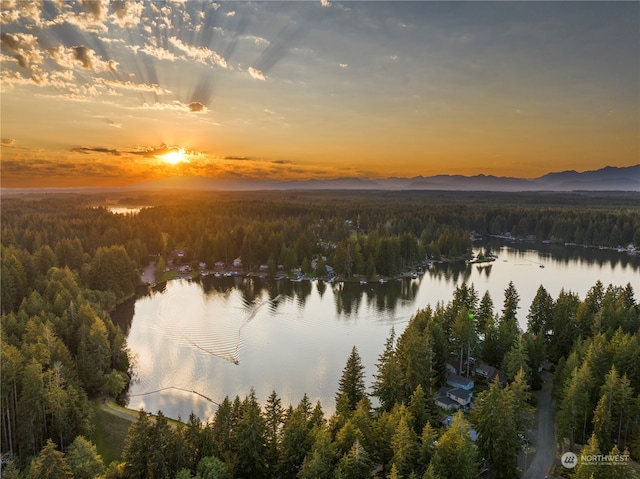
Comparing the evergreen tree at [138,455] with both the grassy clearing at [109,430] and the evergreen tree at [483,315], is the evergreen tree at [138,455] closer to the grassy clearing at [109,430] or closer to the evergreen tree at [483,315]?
the grassy clearing at [109,430]

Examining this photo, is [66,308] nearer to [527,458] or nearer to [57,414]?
[57,414]

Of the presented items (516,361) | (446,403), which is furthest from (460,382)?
(516,361)

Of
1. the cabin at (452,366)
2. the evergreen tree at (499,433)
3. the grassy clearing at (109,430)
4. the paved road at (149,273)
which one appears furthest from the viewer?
the paved road at (149,273)

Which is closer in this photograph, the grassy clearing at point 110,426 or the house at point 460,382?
the grassy clearing at point 110,426

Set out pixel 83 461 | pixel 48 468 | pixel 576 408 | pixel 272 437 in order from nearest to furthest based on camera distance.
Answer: pixel 48 468 → pixel 272 437 → pixel 83 461 → pixel 576 408

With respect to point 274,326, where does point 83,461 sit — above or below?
above

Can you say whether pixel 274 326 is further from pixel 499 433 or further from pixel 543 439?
pixel 499 433

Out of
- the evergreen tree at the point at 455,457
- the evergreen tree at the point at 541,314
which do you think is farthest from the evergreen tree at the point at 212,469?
the evergreen tree at the point at 541,314
